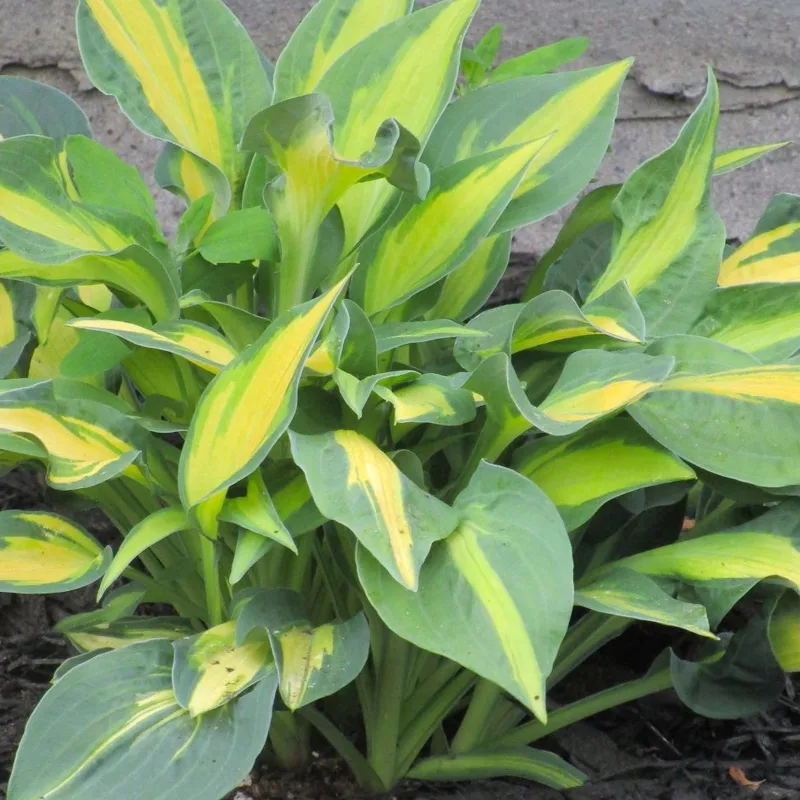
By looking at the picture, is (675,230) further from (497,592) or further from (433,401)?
(497,592)

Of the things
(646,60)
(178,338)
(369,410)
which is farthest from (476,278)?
(646,60)

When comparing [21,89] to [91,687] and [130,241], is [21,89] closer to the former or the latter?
[130,241]

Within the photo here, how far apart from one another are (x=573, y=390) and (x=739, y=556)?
18 centimetres

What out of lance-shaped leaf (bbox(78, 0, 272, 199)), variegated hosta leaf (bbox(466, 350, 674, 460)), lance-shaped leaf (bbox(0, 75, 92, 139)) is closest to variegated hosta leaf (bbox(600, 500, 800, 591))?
variegated hosta leaf (bbox(466, 350, 674, 460))

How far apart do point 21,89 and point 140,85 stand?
0.16 metres

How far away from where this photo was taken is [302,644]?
70 centimetres

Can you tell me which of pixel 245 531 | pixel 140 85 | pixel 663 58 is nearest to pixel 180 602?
pixel 245 531

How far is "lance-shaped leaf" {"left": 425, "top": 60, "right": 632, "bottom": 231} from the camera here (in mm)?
860

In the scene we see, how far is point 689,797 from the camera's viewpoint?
0.83 m

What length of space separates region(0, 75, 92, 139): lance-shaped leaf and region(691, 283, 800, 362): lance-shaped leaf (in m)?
0.64

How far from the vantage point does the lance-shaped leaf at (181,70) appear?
848mm

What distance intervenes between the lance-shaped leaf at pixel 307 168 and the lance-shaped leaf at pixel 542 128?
149mm

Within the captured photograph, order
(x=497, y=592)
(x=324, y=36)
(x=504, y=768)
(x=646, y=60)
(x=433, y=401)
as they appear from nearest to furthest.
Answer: (x=497, y=592) < (x=433, y=401) < (x=504, y=768) < (x=324, y=36) < (x=646, y=60)

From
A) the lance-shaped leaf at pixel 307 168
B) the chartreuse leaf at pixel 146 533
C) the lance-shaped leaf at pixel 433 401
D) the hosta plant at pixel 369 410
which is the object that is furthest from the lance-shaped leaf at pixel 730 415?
the chartreuse leaf at pixel 146 533
